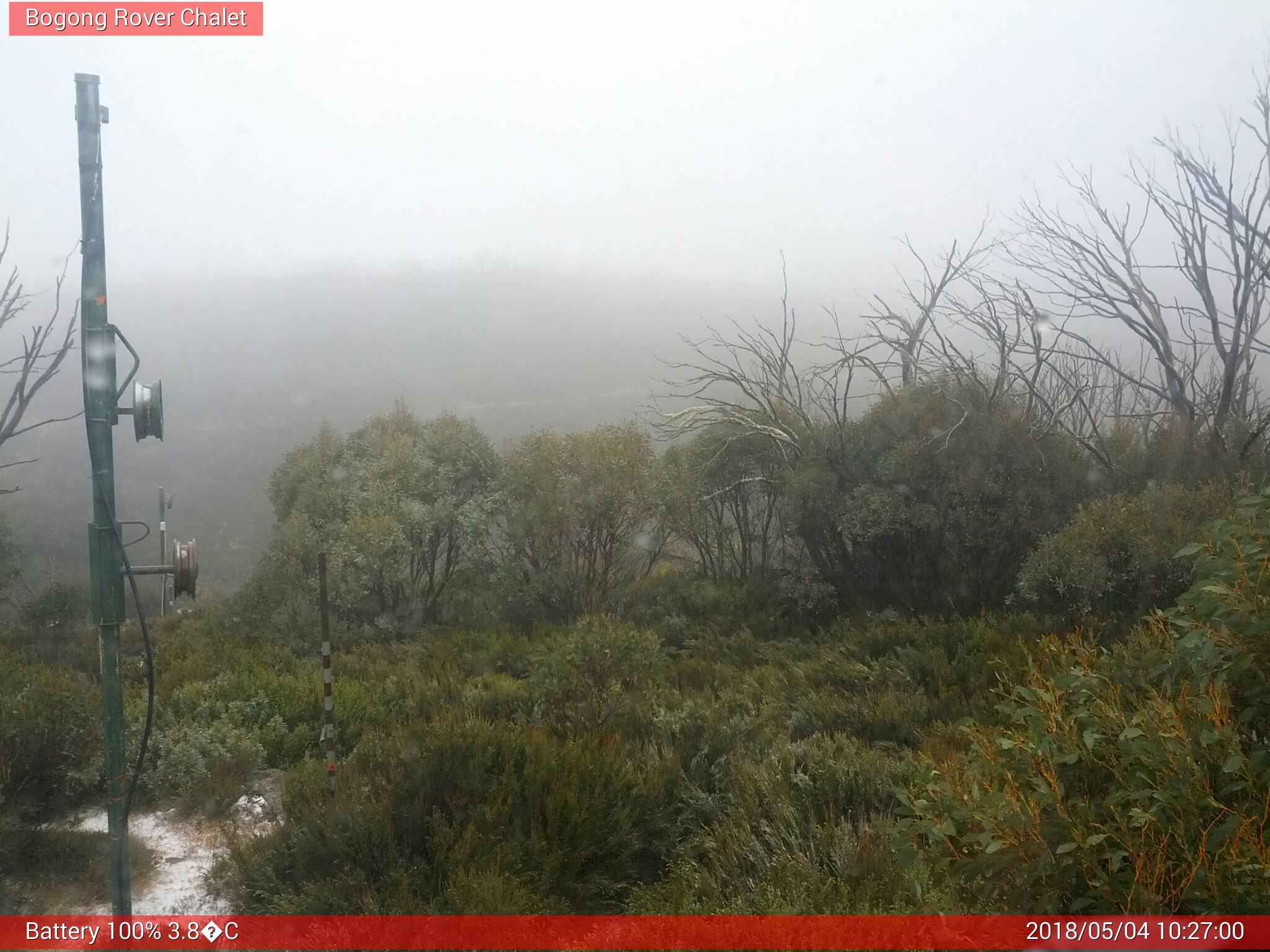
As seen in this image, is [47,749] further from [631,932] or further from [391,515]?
[391,515]

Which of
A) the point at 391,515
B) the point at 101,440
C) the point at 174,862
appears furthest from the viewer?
the point at 391,515

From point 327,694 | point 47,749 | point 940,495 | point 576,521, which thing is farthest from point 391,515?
point 327,694

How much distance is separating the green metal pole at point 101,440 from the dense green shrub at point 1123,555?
10.1 meters


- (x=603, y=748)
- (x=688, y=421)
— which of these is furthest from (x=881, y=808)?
(x=688, y=421)

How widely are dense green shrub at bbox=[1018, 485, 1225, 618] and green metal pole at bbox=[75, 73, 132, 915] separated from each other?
10.1 metres

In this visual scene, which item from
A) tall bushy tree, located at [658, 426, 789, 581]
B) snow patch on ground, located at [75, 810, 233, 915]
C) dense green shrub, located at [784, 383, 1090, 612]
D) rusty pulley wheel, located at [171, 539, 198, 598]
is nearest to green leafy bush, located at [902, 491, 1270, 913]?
rusty pulley wheel, located at [171, 539, 198, 598]

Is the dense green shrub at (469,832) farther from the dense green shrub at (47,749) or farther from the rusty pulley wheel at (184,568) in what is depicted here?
the dense green shrub at (47,749)

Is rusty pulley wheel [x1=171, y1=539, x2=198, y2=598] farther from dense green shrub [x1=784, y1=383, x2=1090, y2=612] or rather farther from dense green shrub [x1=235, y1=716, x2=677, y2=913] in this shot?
dense green shrub [x1=784, y1=383, x2=1090, y2=612]

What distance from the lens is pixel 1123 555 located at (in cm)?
1058

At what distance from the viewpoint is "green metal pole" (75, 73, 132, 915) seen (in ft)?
13.0

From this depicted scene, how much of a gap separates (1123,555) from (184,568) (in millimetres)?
10590

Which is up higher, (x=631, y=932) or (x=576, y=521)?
(x=576, y=521)

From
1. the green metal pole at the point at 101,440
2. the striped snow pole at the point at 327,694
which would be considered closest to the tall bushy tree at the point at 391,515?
the striped snow pole at the point at 327,694

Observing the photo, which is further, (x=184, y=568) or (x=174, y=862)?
(x=174, y=862)
